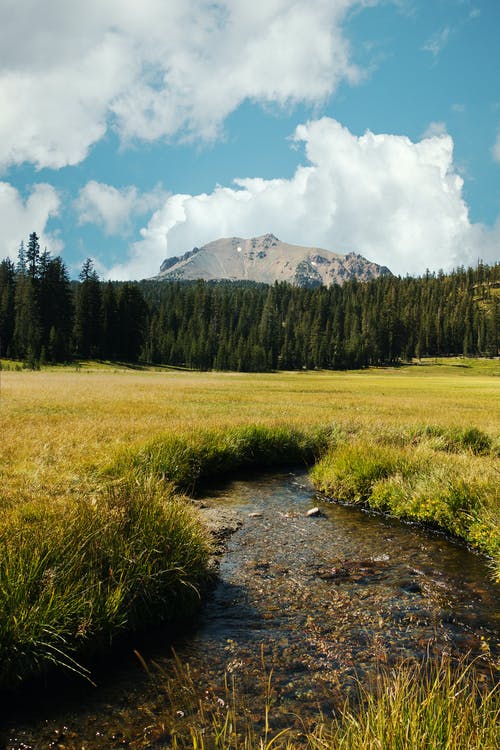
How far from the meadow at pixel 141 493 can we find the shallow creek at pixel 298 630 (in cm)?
50

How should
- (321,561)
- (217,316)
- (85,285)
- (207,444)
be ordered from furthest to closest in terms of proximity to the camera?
1. (217,316)
2. (85,285)
3. (207,444)
4. (321,561)

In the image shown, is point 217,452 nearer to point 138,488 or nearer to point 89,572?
point 138,488

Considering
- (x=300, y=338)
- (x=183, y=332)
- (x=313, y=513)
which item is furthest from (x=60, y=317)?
(x=313, y=513)

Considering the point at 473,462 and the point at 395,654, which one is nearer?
the point at 395,654

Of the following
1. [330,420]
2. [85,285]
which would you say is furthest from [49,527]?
[85,285]

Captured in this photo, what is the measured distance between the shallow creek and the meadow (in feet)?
1.64

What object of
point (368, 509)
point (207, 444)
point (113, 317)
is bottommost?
point (368, 509)

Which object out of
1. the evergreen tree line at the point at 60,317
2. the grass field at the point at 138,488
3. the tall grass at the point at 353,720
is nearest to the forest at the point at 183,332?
the evergreen tree line at the point at 60,317

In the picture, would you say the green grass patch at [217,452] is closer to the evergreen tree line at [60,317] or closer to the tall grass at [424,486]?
the tall grass at [424,486]

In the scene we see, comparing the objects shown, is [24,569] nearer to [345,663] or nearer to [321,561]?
[345,663]

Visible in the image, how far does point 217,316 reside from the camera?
19238 centimetres

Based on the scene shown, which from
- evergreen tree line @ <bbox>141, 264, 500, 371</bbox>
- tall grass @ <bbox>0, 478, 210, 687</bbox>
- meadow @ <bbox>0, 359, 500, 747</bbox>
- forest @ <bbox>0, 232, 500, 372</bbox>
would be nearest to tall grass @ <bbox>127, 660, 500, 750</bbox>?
meadow @ <bbox>0, 359, 500, 747</bbox>

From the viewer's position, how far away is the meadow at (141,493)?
5.28 metres

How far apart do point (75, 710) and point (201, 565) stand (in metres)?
2.91
